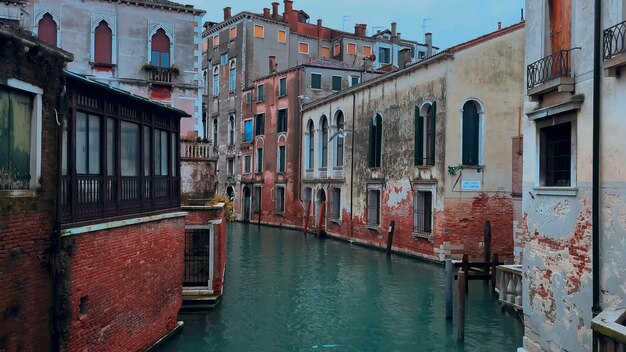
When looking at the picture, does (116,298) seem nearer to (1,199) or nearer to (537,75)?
(1,199)

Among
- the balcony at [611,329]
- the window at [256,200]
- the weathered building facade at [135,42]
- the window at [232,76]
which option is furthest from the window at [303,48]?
the balcony at [611,329]

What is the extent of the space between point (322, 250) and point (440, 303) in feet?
32.4

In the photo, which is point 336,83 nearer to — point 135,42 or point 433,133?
point 433,133

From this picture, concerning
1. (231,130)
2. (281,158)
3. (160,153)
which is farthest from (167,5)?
(231,130)

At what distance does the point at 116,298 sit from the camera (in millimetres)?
7922

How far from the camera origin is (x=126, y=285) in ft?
27.0

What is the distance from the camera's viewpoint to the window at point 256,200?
3538 centimetres

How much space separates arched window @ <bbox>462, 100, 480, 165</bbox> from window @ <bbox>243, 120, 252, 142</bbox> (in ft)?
63.5

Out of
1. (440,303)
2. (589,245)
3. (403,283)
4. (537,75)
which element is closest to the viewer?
(589,245)

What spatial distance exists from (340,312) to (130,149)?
21.0 ft

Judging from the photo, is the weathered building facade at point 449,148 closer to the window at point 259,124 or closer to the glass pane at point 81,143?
the window at point 259,124

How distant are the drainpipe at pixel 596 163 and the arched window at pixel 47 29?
13666 millimetres

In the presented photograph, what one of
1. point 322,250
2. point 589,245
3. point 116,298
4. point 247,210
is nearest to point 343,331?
point 116,298

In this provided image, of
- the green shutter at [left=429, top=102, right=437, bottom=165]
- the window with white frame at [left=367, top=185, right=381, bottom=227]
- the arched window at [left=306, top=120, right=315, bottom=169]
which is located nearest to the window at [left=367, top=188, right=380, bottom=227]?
the window with white frame at [left=367, top=185, right=381, bottom=227]
